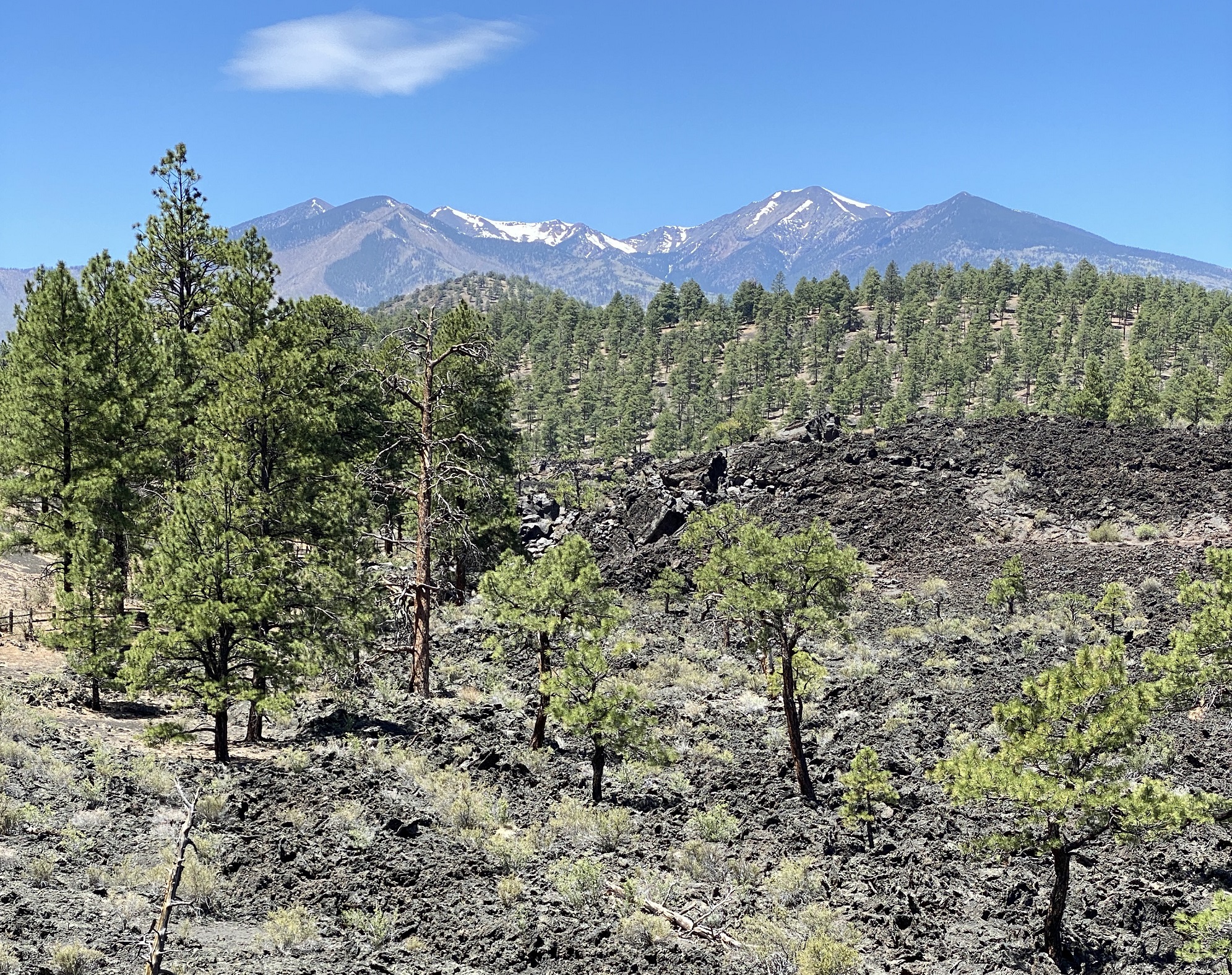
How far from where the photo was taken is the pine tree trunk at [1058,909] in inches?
440

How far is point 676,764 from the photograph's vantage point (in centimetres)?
1917

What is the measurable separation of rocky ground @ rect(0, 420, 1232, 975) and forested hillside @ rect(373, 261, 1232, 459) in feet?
216

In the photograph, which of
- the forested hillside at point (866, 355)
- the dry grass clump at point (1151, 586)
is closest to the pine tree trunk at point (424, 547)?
the dry grass clump at point (1151, 586)

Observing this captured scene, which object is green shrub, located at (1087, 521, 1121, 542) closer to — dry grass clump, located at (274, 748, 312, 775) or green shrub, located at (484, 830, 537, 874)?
green shrub, located at (484, 830, 537, 874)

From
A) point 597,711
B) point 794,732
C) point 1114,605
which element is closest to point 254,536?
point 597,711

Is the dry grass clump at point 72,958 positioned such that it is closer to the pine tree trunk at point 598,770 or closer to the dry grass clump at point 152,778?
the dry grass clump at point 152,778

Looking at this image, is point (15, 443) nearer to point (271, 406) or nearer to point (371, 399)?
point (271, 406)

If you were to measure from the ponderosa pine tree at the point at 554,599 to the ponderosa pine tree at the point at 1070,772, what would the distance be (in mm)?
8862

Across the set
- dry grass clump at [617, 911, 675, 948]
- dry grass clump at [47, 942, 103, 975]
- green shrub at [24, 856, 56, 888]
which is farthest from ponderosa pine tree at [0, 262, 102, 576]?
dry grass clump at [617, 911, 675, 948]

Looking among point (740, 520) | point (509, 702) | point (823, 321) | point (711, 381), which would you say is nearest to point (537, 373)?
point (711, 381)

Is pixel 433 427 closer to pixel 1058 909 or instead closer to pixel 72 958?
pixel 72 958

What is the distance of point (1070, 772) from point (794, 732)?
21.4 ft

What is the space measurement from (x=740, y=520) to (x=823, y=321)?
112m

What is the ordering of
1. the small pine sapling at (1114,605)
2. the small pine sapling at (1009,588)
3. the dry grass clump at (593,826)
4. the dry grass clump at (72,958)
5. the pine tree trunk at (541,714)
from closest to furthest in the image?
the dry grass clump at (72,958), the dry grass clump at (593,826), the pine tree trunk at (541,714), the small pine sapling at (1114,605), the small pine sapling at (1009,588)
